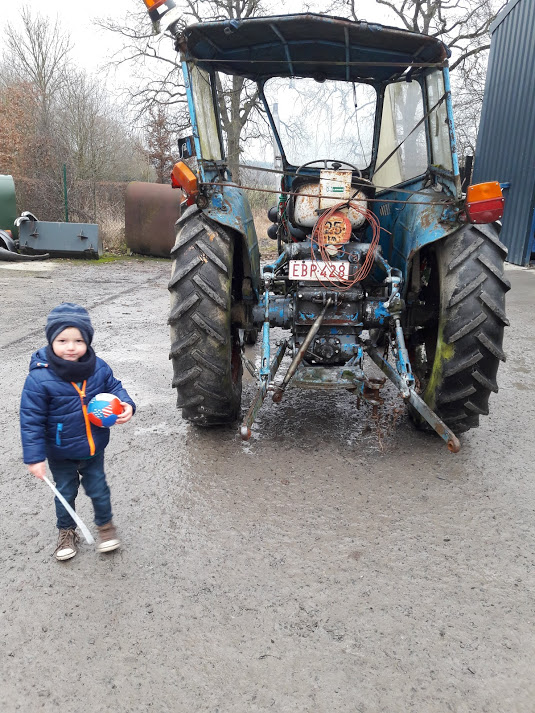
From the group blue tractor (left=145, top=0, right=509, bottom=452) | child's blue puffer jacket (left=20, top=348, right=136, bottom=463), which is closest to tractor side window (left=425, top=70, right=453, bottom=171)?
blue tractor (left=145, top=0, right=509, bottom=452)

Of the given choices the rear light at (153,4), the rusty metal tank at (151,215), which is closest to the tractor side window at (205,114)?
the rear light at (153,4)

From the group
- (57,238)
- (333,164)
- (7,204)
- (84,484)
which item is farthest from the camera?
(7,204)

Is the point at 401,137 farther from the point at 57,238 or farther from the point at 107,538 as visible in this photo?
the point at 57,238

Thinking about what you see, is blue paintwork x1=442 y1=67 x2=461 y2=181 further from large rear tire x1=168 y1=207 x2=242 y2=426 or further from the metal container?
the metal container

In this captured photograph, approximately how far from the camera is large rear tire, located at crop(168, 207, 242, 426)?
10.4 feet

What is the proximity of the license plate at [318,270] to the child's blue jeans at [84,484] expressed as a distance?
1.58 m

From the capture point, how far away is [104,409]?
2283 millimetres

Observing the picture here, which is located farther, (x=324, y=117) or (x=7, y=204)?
(x=7, y=204)

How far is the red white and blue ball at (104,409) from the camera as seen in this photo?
2281 mm

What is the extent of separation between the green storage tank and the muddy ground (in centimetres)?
1024

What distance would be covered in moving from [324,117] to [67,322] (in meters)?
2.83

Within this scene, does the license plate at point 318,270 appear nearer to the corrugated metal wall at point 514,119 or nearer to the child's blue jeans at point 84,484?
the child's blue jeans at point 84,484

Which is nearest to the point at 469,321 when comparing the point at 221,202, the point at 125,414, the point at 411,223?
the point at 411,223

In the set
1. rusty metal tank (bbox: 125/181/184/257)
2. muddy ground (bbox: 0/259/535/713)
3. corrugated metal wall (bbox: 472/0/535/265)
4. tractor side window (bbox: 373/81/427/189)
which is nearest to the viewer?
muddy ground (bbox: 0/259/535/713)
